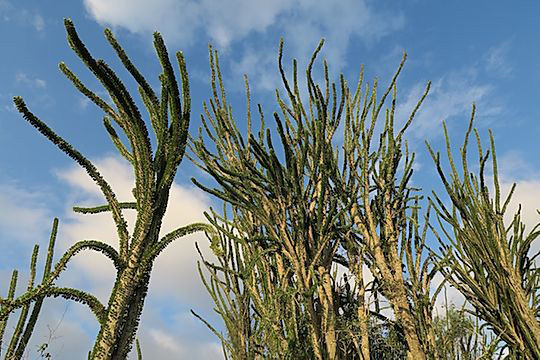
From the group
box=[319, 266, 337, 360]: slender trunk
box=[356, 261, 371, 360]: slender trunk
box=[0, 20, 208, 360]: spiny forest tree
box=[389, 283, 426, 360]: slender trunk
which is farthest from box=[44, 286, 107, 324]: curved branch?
box=[389, 283, 426, 360]: slender trunk

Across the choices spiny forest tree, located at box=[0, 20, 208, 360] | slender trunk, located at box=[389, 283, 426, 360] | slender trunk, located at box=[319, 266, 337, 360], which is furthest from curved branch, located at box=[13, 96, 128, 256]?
slender trunk, located at box=[389, 283, 426, 360]

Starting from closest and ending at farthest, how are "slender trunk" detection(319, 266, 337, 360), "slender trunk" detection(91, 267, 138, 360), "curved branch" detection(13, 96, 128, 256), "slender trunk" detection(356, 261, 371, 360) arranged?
"slender trunk" detection(91, 267, 138, 360)
"curved branch" detection(13, 96, 128, 256)
"slender trunk" detection(319, 266, 337, 360)
"slender trunk" detection(356, 261, 371, 360)

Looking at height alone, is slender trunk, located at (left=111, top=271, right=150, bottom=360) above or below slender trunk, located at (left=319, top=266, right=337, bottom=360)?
below

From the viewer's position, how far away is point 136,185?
2.50 metres

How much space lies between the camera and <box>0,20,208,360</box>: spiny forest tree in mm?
2117

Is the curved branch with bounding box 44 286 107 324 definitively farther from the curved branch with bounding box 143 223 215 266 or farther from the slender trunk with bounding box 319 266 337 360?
the slender trunk with bounding box 319 266 337 360

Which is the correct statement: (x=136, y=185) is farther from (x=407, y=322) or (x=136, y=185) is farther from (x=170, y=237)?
(x=407, y=322)

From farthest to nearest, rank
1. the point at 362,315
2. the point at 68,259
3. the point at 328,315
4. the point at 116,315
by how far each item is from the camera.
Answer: the point at 362,315
the point at 328,315
the point at 68,259
the point at 116,315

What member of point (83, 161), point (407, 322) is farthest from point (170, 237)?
point (407, 322)

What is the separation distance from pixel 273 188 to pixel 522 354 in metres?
3.17

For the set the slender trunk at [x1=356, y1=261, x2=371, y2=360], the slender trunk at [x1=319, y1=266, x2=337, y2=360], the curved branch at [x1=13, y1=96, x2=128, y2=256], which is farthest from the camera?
the slender trunk at [x1=356, y1=261, x2=371, y2=360]

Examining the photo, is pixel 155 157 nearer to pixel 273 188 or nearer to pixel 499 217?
pixel 273 188

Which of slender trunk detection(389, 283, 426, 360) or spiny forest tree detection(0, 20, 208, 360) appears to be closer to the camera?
spiny forest tree detection(0, 20, 208, 360)

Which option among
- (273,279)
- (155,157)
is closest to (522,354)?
(273,279)
